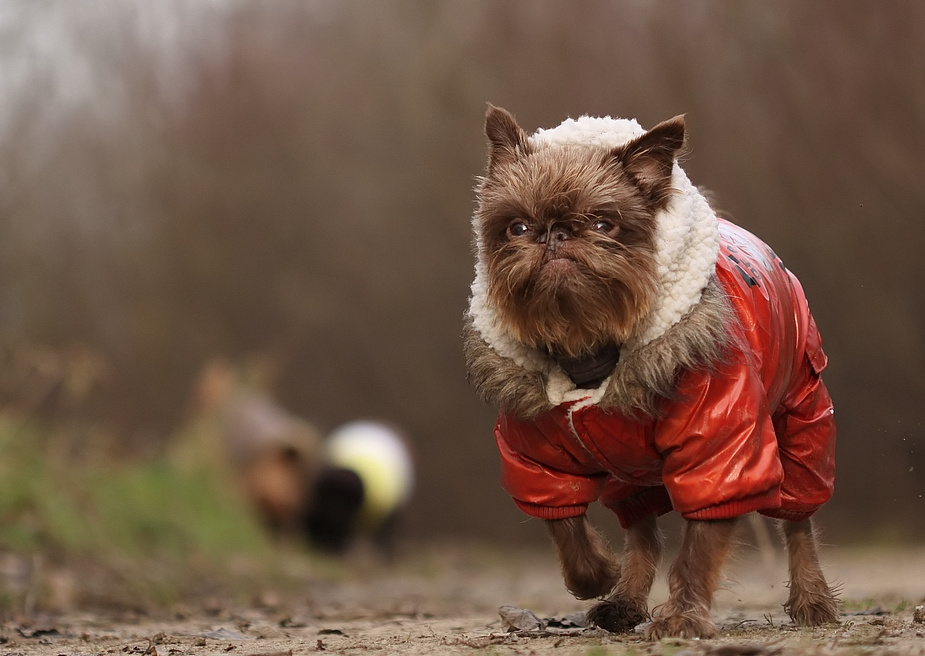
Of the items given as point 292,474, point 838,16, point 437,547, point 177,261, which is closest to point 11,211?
point 177,261

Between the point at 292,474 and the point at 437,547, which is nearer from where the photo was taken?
the point at 292,474

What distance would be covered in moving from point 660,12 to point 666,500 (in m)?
9.16

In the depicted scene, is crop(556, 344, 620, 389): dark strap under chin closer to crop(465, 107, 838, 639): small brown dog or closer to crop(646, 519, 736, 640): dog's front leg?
crop(465, 107, 838, 639): small brown dog

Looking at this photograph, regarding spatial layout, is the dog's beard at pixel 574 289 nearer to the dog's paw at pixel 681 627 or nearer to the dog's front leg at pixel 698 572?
the dog's front leg at pixel 698 572

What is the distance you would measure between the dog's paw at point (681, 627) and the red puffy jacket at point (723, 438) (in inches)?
11.5

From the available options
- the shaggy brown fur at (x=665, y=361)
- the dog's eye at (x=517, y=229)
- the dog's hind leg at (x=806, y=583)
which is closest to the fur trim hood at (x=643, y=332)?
the shaggy brown fur at (x=665, y=361)

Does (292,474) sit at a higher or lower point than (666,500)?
higher

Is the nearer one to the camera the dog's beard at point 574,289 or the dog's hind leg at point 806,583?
the dog's beard at point 574,289

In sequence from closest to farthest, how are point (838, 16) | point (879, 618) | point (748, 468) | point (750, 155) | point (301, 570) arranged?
point (748, 468)
point (879, 618)
point (301, 570)
point (838, 16)
point (750, 155)

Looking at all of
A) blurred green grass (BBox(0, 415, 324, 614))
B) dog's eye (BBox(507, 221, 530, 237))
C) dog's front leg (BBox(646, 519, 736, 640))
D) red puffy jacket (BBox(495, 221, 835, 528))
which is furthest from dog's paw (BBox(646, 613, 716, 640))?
blurred green grass (BBox(0, 415, 324, 614))

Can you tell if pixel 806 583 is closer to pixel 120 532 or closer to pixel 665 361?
pixel 665 361

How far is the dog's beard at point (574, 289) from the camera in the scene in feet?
11.3

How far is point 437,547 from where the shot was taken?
13.1m

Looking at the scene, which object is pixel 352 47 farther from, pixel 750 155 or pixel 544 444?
pixel 544 444
